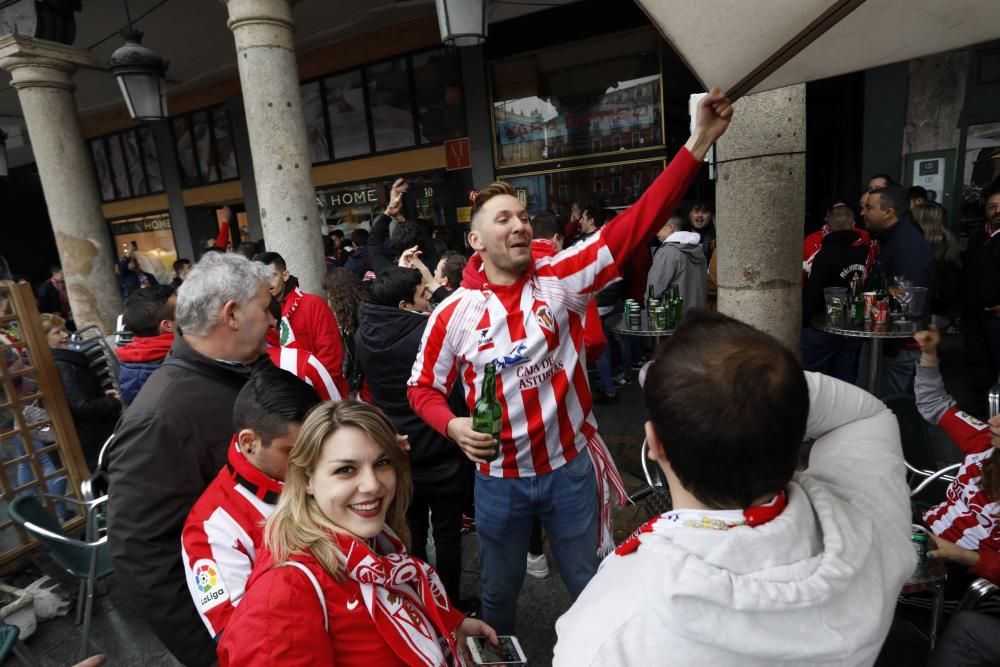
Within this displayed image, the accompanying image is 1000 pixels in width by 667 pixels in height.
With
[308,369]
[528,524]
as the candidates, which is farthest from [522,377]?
[308,369]

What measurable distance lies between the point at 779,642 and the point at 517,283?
161cm

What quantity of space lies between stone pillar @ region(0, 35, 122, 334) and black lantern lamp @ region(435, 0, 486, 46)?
19.6 feet

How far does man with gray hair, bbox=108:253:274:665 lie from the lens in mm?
1671

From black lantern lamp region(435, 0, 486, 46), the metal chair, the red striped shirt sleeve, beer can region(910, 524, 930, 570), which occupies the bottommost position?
the metal chair

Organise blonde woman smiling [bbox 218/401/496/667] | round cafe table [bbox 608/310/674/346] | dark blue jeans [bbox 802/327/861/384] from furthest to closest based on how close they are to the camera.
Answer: dark blue jeans [bbox 802/327/861/384], round cafe table [bbox 608/310/674/346], blonde woman smiling [bbox 218/401/496/667]

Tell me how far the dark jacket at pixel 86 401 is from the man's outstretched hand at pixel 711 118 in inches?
168

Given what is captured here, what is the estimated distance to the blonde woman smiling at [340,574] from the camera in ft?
4.06

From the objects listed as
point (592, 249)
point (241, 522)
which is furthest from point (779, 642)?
point (592, 249)

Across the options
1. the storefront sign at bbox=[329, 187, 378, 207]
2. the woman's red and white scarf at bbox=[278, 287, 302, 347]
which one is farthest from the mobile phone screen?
the storefront sign at bbox=[329, 187, 378, 207]

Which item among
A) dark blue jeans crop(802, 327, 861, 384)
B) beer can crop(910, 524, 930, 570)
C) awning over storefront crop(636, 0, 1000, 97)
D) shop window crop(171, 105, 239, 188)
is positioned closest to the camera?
awning over storefront crop(636, 0, 1000, 97)

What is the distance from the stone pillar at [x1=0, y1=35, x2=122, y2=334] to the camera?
6664 millimetres

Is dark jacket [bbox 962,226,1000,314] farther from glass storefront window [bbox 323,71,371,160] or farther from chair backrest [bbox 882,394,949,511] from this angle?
glass storefront window [bbox 323,71,371,160]

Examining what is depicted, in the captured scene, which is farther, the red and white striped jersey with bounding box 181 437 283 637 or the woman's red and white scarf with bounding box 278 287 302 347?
the woman's red and white scarf with bounding box 278 287 302 347

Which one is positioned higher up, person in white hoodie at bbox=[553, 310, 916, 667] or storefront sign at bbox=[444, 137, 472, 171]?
storefront sign at bbox=[444, 137, 472, 171]
